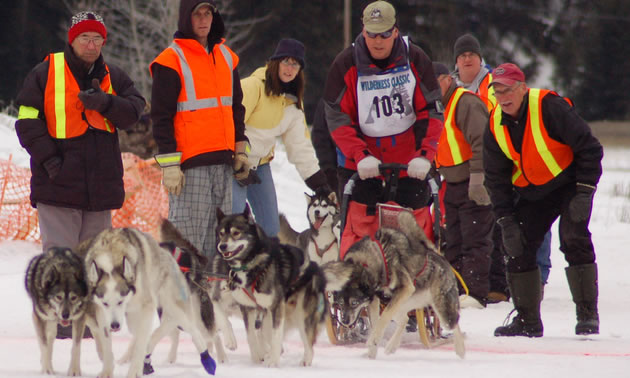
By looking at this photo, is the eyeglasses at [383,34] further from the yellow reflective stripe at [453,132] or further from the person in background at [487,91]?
the person in background at [487,91]

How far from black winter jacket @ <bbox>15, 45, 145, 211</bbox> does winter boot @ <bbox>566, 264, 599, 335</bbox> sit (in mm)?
2745

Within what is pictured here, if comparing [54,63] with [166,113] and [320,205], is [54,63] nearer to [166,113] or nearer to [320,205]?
[166,113]

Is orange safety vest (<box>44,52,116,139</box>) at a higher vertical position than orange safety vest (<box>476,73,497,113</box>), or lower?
lower

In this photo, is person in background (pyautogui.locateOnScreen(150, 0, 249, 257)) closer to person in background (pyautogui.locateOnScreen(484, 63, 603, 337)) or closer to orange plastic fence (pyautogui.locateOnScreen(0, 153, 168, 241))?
person in background (pyautogui.locateOnScreen(484, 63, 603, 337))

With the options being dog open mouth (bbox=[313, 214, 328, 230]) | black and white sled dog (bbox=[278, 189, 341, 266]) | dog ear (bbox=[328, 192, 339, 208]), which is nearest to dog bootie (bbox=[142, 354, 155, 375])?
black and white sled dog (bbox=[278, 189, 341, 266])

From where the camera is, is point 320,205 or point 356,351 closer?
point 356,351

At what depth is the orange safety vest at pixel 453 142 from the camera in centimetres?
685

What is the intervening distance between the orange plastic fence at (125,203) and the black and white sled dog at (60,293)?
4.61 m

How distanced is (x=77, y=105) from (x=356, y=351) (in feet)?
6.67

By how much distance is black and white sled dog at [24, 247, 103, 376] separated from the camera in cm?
344

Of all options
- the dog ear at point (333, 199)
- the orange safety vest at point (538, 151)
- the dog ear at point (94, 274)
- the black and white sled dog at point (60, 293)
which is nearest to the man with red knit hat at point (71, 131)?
the black and white sled dog at point (60, 293)

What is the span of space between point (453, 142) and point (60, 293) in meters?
4.12

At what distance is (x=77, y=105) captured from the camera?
15.8 ft

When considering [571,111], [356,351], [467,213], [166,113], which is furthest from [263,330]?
[467,213]
